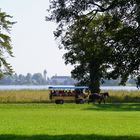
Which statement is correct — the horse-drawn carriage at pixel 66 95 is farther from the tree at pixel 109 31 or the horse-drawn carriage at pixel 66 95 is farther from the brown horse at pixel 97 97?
the tree at pixel 109 31

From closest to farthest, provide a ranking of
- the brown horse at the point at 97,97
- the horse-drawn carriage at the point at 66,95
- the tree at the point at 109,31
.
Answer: the tree at the point at 109,31
the horse-drawn carriage at the point at 66,95
the brown horse at the point at 97,97

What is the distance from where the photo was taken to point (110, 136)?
29.0 m

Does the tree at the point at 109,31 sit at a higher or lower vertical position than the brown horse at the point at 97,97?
higher

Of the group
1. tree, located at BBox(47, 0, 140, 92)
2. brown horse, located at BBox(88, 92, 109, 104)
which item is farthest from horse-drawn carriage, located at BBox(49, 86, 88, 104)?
tree, located at BBox(47, 0, 140, 92)

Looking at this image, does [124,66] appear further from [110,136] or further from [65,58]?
[65,58]

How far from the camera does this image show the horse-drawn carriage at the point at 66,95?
79.0 m

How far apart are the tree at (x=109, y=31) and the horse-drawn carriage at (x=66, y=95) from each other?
46.9 meters

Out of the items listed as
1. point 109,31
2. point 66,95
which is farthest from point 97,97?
point 109,31

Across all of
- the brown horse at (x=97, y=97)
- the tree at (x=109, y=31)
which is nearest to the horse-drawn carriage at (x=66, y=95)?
the brown horse at (x=97, y=97)

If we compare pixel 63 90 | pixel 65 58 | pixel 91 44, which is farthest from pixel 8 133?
pixel 65 58

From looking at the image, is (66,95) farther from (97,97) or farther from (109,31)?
(109,31)

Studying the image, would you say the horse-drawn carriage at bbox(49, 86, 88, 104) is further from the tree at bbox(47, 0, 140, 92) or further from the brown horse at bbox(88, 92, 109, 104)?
the tree at bbox(47, 0, 140, 92)

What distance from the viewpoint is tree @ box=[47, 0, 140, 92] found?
2888cm

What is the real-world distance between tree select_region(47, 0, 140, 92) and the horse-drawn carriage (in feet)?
154
